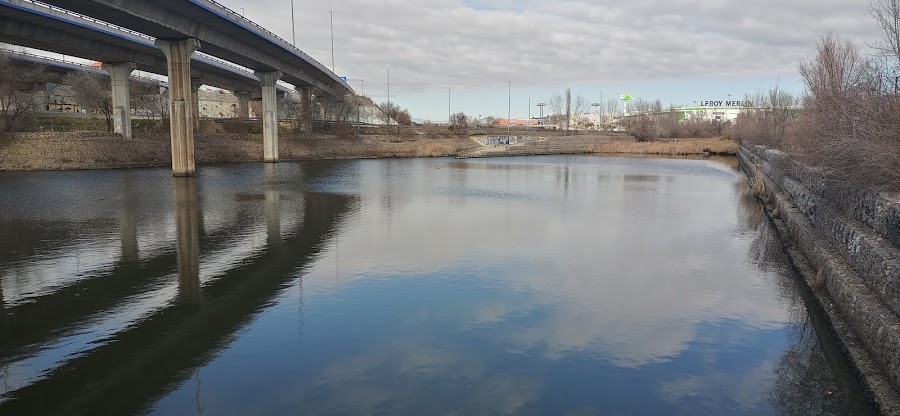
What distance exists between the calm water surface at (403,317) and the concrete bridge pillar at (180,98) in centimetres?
2027

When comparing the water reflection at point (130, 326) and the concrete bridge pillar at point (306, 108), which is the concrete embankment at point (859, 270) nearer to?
the water reflection at point (130, 326)

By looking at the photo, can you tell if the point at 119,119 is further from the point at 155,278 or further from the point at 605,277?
the point at 605,277

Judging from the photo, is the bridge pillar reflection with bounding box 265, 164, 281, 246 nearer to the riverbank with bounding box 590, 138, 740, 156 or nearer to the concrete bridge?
the concrete bridge

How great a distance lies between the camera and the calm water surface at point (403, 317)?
30.2 ft

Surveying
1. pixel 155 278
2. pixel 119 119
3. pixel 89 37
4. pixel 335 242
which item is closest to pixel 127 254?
pixel 155 278

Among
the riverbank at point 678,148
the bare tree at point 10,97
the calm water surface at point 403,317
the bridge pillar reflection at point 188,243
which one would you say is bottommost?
the calm water surface at point 403,317

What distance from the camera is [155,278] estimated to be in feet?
49.7

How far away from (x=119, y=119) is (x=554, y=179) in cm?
4832

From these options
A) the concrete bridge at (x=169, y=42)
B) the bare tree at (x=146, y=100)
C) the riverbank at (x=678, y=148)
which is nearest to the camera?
the concrete bridge at (x=169, y=42)

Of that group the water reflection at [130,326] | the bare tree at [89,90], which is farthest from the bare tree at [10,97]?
the water reflection at [130,326]

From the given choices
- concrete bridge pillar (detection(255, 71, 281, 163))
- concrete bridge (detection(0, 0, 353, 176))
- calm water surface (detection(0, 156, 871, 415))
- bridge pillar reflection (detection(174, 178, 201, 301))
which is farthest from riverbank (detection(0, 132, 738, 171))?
calm water surface (detection(0, 156, 871, 415))

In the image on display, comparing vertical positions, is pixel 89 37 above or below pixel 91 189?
above

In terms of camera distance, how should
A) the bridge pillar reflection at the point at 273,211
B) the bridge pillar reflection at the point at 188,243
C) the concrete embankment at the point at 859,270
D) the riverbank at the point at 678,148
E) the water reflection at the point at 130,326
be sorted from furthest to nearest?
1. the riverbank at the point at 678,148
2. the bridge pillar reflection at the point at 273,211
3. the bridge pillar reflection at the point at 188,243
4. the concrete embankment at the point at 859,270
5. the water reflection at the point at 130,326

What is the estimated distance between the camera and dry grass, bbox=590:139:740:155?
9169 centimetres
